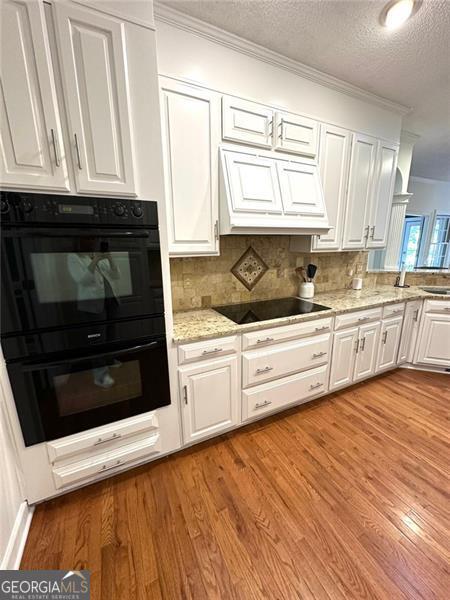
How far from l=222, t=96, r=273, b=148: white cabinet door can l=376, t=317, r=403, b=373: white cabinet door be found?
6.87 ft

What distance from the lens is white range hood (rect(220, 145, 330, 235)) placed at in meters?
1.73

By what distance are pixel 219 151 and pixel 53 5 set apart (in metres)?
1.00

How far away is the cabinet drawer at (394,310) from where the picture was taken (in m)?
2.48

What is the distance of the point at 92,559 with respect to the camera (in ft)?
3.83

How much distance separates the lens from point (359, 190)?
7.91 ft

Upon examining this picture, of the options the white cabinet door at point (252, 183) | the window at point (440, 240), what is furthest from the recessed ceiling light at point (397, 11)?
the window at point (440, 240)

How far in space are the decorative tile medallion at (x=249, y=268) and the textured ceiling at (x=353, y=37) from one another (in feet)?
4.78

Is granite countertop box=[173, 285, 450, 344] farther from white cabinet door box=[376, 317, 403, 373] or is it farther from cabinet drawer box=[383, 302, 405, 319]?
white cabinet door box=[376, 317, 403, 373]

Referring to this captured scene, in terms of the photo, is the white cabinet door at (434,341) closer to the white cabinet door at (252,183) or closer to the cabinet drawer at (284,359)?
the cabinet drawer at (284,359)

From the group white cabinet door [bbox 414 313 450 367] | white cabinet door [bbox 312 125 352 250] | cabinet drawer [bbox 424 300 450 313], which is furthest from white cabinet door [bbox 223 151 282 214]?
white cabinet door [bbox 414 313 450 367]

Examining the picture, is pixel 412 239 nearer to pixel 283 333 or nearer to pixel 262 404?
pixel 283 333

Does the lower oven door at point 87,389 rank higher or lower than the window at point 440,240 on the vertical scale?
lower

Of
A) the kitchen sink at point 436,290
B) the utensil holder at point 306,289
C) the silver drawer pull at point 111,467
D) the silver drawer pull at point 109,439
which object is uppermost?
the utensil holder at point 306,289

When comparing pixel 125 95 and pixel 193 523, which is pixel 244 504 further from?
pixel 125 95
